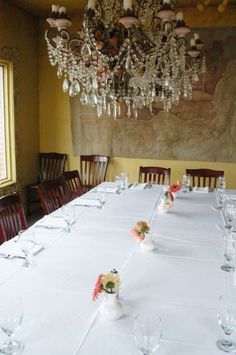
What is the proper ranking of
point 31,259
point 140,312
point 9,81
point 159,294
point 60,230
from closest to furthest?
point 140,312 → point 159,294 → point 31,259 → point 60,230 → point 9,81

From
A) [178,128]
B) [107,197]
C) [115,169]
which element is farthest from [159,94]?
[115,169]

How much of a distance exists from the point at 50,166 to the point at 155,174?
5.76 ft

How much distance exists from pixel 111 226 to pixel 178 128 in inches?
104

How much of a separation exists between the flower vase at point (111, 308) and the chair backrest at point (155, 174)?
9.33 feet

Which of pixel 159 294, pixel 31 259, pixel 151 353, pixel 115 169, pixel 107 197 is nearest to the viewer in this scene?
pixel 151 353

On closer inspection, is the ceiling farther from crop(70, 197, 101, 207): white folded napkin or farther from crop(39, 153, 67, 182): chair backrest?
crop(70, 197, 101, 207): white folded napkin

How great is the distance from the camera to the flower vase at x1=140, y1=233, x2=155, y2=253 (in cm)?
202

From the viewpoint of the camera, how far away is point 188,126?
15.5ft

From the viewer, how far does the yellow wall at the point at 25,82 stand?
14.4ft

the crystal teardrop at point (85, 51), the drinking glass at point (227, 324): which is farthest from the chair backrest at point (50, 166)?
the drinking glass at point (227, 324)

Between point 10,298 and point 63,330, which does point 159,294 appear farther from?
point 10,298

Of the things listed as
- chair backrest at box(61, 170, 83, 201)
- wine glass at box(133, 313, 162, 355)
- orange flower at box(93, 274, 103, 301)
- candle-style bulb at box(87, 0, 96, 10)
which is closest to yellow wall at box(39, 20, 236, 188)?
chair backrest at box(61, 170, 83, 201)

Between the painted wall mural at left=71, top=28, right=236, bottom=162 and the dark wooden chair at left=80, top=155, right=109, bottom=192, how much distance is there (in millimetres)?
135

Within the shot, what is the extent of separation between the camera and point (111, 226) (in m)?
2.46
